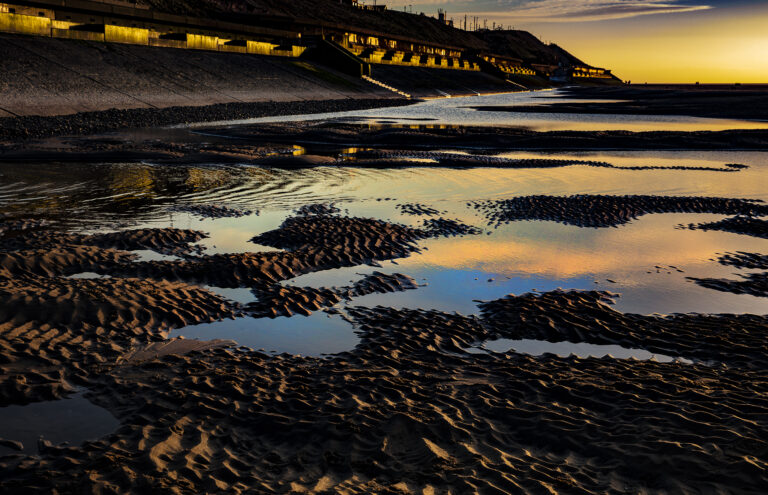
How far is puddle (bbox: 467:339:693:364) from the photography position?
6719 millimetres

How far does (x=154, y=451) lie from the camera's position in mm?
4648

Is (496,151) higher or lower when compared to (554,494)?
higher

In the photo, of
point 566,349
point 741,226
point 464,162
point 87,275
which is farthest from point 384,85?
point 566,349

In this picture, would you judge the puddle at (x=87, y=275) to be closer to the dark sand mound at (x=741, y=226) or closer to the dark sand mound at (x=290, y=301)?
the dark sand mound at (x=290, y=301)

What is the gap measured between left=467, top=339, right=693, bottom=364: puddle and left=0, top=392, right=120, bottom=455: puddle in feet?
12.3

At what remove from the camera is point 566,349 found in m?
6.95

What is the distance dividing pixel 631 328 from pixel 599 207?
7.81 meters

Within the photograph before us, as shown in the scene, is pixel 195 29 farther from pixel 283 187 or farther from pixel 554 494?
pixel 554 494

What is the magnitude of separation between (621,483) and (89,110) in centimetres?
3589

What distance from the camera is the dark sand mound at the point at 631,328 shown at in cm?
675

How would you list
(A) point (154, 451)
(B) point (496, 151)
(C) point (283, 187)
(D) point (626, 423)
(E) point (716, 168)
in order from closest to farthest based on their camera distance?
(A) point (154, 451) → (D) point (626, 423) → (C) point (283, 187) → (E) point (716, 168) → (B) point (496, 151)

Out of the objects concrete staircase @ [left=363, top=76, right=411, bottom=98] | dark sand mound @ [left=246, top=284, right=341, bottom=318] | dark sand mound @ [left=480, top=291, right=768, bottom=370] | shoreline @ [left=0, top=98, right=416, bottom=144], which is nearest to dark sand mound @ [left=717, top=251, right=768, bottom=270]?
dark sand mound @ [left=480, top=291, right=768, bottom=370]

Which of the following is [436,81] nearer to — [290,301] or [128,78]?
[128,78]

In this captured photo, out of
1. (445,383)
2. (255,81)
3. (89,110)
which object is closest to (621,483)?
(445,383)
